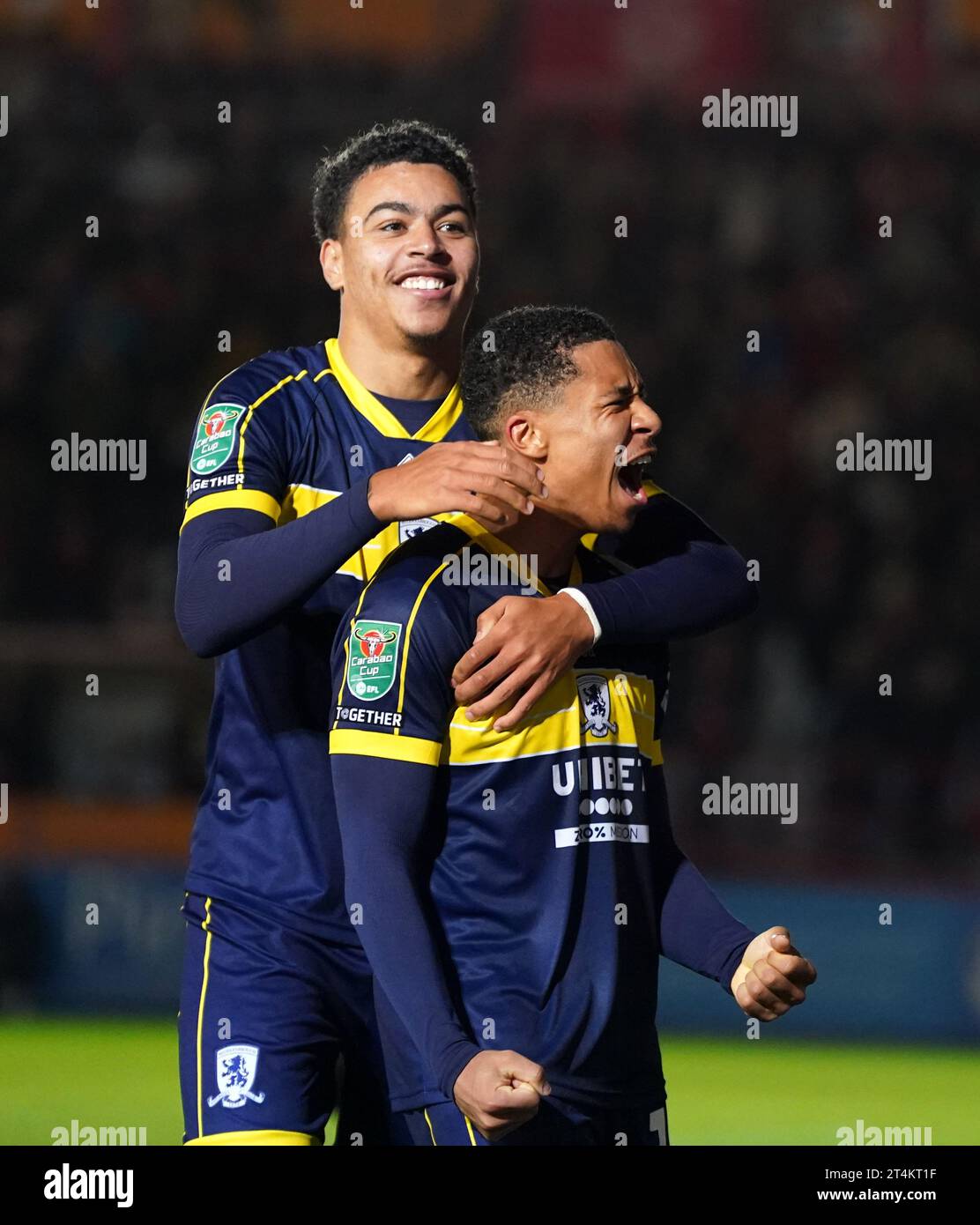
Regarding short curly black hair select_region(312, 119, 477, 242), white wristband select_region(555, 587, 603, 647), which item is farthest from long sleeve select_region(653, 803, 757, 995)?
short curly black hair select_region(312, 119, 477, 242)

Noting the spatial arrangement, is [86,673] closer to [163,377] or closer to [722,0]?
[163,377]

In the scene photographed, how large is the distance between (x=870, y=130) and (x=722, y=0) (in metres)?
1.40

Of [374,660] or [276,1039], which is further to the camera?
[276,1039]

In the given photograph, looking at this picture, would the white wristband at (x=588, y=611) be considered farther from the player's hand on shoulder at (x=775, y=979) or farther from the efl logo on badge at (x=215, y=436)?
the efl logo on badge at (x=215, y=436)

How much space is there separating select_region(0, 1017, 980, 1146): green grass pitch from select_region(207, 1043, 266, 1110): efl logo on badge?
3088 millimetres

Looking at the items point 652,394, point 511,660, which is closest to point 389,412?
point 511,660

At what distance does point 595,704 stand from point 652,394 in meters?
9.04

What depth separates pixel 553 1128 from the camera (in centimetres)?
284

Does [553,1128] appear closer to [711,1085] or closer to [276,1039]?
[276,1039]

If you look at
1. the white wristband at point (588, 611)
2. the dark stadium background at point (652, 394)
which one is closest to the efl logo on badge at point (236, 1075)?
the white wristband at point (588, 611)

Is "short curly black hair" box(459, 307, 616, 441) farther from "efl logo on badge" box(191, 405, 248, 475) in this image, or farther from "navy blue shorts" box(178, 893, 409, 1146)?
"navy blue shorts" box(178, 893, 409, 1146)

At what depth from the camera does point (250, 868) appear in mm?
3346

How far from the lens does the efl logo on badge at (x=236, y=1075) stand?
3.19 m

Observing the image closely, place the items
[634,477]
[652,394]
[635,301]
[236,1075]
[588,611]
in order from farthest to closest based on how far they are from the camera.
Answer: [635,301] < [652,394] < [236,1075] < [634,477] < [588,611]
